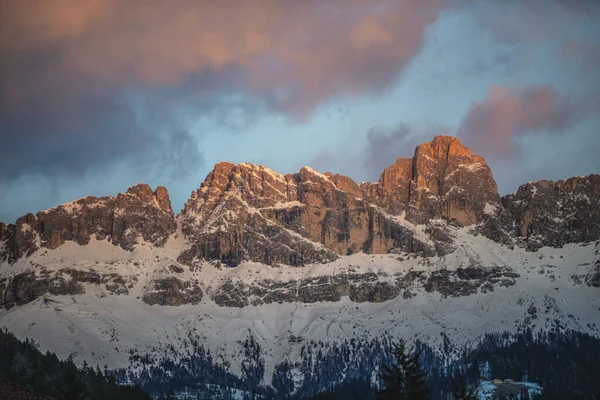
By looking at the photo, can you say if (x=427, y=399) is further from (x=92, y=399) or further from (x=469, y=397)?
(x=92, y=399)

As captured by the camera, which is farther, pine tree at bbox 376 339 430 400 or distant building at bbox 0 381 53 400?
pine tree at bbox 376 339 430 400

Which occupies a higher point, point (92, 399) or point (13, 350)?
point (13, 350)

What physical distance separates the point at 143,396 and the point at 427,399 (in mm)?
62010

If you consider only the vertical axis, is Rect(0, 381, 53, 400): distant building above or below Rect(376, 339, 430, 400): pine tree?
below

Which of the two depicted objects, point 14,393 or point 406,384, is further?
point 406,384

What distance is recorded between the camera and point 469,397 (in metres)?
69.2

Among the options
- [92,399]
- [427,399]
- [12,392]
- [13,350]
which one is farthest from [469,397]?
[13,350]

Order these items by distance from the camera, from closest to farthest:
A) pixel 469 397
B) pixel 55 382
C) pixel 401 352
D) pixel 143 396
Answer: pixel 469 397 → pixel 401 352 → pixel 55 382 → pixel 143 396

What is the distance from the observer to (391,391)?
2825 inches

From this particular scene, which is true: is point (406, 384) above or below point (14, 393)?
above

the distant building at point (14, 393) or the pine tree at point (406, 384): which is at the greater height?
the pine tree at point (406, 384)

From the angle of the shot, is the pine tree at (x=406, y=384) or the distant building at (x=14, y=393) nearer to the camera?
the distant building at (x=14, y=393)

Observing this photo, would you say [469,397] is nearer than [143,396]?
Yes

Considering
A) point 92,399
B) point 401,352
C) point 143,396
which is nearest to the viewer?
point 401,352
